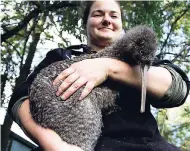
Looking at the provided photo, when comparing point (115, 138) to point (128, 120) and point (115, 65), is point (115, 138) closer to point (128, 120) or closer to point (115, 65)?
point (128, 120)

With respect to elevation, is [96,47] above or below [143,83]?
above

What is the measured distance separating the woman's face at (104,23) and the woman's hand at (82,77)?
11.9 inches

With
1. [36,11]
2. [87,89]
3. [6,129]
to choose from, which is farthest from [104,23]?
[6,129]

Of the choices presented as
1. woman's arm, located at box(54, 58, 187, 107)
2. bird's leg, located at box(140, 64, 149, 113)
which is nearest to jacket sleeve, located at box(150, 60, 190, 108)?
woman's arm, located at box(54, 58, 187, 107)

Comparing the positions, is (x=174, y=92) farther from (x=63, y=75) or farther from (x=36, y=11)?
(x=36, y=11)

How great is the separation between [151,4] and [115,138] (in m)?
5.58

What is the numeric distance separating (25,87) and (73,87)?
35 centimetres

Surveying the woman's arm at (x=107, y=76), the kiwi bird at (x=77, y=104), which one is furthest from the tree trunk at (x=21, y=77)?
the woman's arm at (x=107, y=76)

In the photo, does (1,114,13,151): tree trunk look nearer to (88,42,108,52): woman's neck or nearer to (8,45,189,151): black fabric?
(88,42,108,52): woman's neck

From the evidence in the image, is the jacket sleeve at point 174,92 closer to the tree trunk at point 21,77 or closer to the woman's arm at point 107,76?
the woman's arm at point 107,76

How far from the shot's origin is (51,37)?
9.20 meters

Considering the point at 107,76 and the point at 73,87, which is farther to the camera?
the point at 107,76

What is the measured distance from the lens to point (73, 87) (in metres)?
2.32

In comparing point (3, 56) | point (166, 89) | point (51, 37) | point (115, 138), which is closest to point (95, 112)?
point (115, 138)
